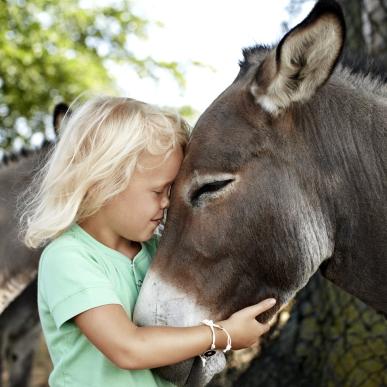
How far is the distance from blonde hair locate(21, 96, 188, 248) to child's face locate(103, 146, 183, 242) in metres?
0.03

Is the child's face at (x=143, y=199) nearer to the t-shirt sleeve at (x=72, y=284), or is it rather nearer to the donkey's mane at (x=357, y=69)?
the t-shirt sleeve at (x=72, y=284)

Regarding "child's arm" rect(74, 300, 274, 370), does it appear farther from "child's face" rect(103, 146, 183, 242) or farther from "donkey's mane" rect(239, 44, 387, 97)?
"donkey's mane" rect(239, 44, 387, 97)

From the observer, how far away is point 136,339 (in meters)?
1.97

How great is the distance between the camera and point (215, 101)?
2299 millimetres

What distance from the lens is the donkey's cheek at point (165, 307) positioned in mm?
2027

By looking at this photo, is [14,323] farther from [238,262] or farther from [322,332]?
[238,262]

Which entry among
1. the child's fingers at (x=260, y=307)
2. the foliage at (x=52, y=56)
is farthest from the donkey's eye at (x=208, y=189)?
the foliage at (x=52, y=56)

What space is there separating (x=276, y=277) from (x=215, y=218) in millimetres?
292

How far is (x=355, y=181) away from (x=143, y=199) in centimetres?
74

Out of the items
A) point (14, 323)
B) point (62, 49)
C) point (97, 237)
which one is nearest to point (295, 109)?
point (97, 237)

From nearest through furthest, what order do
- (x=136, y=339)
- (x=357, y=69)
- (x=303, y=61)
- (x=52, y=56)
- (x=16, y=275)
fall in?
(x=136, y=339), (x=303, y=61), (x=357, y=69), (x=16, y=275), (x=52, y=56)

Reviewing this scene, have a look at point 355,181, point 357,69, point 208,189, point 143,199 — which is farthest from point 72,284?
point 357,69

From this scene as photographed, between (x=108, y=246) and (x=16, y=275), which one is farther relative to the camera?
(x=16, y=275)

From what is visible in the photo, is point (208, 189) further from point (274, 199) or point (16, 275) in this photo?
point (16, 275)
